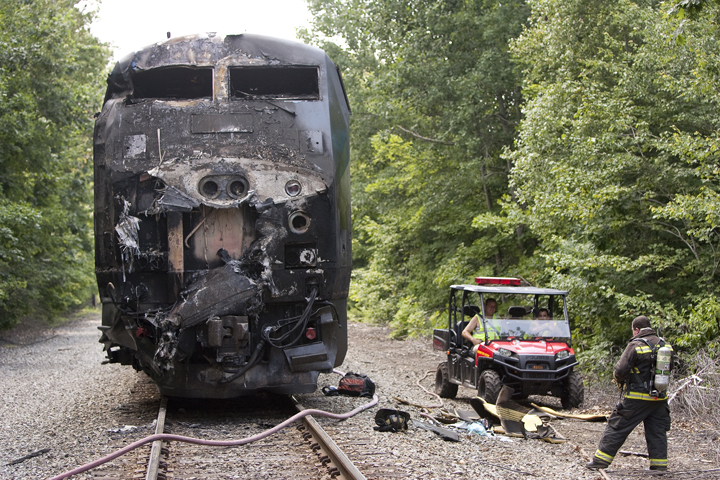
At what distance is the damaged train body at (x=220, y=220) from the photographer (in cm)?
766

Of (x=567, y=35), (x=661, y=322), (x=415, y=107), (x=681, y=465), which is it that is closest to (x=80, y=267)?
(x=415, y=107)

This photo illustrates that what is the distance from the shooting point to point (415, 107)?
19.8m

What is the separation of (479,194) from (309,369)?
13.4 meters

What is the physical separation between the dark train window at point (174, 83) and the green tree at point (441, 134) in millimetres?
10640

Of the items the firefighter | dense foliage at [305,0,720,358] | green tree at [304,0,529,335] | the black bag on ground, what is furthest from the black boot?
green tree at [304,0,529,335]

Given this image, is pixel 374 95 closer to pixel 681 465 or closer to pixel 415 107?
pixel 415 107

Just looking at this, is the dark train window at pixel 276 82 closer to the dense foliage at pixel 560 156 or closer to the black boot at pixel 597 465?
the dense foliage at pixel 560 156

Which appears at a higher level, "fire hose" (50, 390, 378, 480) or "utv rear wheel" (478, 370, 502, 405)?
"fire hose" (50, 390, 378, 480)

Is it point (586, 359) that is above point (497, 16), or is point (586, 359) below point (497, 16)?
below

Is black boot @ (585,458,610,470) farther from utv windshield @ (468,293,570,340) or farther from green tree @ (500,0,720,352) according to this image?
green tree @ (500,0,720,352)

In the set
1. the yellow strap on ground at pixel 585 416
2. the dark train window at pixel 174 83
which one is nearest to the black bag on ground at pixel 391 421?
the yellow strap on ground at pixel 585 416

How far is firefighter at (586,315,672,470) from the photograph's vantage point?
6602 millimetres

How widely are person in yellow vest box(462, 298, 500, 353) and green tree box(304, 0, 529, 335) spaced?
312 inches

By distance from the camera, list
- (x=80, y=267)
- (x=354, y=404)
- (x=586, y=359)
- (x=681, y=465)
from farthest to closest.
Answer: (x=80, y=267) < (x=586, y=359) < (x=354, y=404) < (x=681, y=465)
